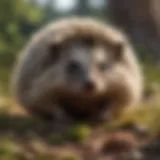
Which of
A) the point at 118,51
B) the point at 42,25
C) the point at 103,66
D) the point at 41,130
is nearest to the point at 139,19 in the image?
the point at 42,25

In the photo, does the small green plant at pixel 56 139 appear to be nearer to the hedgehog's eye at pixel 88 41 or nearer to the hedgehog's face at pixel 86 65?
the hedgehog's face at pixel 86 65

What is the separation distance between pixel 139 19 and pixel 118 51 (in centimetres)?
886

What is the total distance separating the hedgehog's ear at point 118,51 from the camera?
8.11m

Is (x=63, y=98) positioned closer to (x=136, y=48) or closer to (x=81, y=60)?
(x=81, y=60)

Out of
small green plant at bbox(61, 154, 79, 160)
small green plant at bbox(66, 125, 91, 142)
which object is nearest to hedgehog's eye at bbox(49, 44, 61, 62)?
small green plant at bbox(66, 125, 91, 142)

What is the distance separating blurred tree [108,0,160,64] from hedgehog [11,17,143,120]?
838cm

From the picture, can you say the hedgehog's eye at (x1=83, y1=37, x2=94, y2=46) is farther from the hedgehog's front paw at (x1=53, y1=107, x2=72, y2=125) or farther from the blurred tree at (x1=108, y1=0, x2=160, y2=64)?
the blurred tree at (x1=108, y1=0, x2=160, y2=64)

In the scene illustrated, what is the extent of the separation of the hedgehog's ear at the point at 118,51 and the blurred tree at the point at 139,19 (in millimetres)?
8385

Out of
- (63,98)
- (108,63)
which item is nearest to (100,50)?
A: (108,63)

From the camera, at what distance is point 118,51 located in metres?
8.14

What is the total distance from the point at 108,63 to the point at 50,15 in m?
8.63

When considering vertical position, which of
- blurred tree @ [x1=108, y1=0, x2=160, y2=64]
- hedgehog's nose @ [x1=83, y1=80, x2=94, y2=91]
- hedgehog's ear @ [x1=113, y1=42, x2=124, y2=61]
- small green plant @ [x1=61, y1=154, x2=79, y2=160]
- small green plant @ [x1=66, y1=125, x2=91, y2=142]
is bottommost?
small green plant @ [x1=61, y1=154, x2=79, y2=160]

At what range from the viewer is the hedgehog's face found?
754cm

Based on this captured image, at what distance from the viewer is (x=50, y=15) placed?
16.5 m
